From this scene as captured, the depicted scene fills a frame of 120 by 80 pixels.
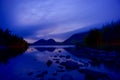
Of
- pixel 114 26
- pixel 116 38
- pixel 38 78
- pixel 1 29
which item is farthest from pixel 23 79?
pixel 1 29

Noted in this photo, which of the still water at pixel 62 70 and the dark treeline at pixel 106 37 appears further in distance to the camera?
the dark treeline at pixel 106 37

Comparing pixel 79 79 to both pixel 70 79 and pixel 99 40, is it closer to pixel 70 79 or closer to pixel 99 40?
pixel 70 79

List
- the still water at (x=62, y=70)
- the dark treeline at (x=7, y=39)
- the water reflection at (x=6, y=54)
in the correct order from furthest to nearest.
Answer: the dark treeline at (x=7, y=39)
the water reflection at (x=6, y=54)
the still water at (x=62, y=70)

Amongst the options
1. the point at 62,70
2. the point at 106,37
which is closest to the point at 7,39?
the point at 106,37

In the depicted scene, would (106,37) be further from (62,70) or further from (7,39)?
(7,39)

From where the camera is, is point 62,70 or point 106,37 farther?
point 106,37

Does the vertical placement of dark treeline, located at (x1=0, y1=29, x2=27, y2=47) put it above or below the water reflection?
above

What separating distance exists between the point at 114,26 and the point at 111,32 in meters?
4.36

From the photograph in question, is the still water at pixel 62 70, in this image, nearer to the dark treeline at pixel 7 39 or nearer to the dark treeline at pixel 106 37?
the dark treeline at pixel 106 37

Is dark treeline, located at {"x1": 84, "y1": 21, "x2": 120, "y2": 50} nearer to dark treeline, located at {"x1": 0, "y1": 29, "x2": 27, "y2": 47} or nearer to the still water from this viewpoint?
the still water

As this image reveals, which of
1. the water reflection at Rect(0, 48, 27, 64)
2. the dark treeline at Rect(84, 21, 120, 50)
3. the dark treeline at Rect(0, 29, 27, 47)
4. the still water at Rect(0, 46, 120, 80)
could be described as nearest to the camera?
the still water at Rect(0, 46, 120, 80)

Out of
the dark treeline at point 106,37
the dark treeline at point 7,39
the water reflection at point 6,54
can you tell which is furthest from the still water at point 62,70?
the dark treeline at point 7,39

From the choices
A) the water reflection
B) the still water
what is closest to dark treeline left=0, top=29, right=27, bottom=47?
the water reflection

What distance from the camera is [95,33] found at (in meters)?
55.7
